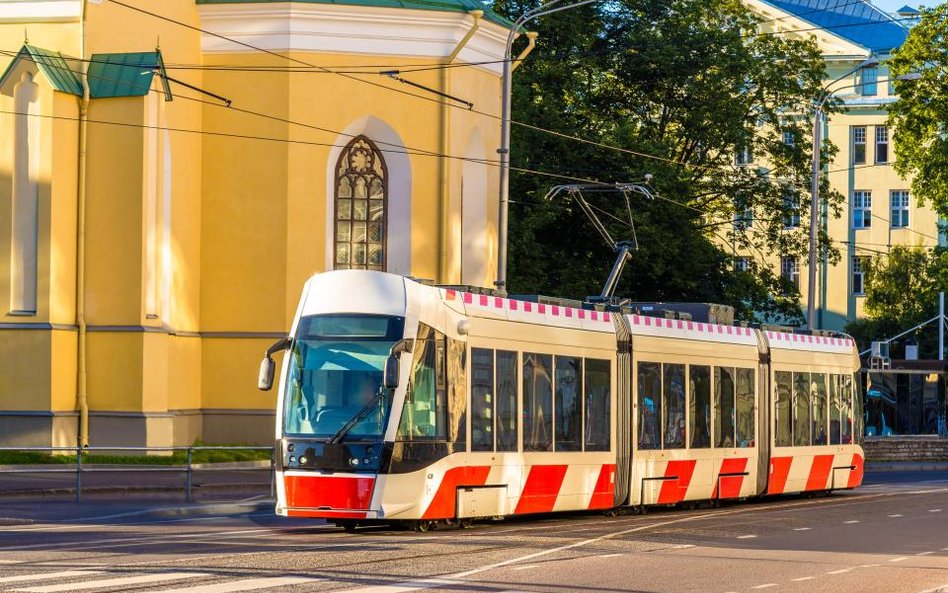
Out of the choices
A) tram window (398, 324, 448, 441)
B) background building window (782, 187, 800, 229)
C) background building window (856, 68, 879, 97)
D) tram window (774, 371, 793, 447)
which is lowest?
tram window (774, 371, 793, 447)

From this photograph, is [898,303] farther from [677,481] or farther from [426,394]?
[426,394]

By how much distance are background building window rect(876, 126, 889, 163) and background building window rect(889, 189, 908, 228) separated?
5.36 ft

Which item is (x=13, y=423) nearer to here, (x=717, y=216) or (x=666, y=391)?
(x=666, y=391)

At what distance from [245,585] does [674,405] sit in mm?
12320

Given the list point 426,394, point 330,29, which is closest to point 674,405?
point 426,394

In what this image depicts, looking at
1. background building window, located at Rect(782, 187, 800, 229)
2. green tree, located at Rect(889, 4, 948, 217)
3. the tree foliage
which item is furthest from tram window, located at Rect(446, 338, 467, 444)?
green tree, located at Rect(889, 4, 948, 217)

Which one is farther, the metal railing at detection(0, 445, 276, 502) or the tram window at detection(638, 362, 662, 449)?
the metal railing at detection(0, 445, 276, 502)

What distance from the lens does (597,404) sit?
22547 mm

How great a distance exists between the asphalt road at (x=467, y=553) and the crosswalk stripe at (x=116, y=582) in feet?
0.05

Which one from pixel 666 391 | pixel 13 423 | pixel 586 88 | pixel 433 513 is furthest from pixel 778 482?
pixel 586 88

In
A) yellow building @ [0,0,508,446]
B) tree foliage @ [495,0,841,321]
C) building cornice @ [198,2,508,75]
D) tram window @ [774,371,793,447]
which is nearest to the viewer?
tram window @ [774,371,793,447]

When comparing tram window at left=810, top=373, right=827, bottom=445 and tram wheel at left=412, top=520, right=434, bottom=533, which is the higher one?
tram window at left=810, top=373, right=827, bottom=445

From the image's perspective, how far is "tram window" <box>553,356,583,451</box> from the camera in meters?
21.7

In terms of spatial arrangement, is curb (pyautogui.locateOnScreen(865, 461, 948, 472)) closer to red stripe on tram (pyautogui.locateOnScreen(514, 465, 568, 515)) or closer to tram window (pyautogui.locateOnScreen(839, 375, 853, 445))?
tram window (pyautogui.locateOnScreen(839, 375, 853, 445))
